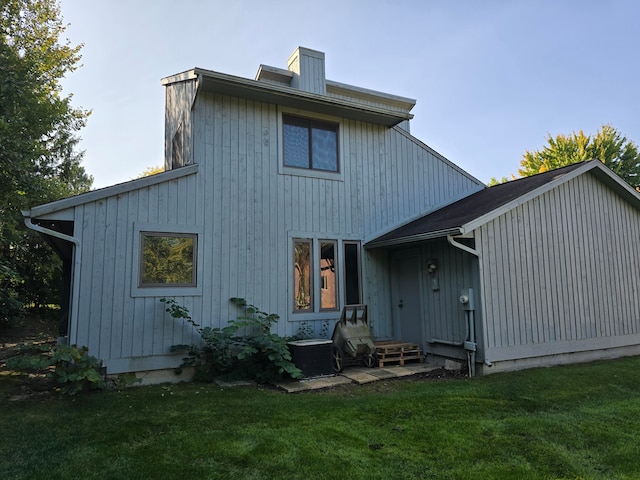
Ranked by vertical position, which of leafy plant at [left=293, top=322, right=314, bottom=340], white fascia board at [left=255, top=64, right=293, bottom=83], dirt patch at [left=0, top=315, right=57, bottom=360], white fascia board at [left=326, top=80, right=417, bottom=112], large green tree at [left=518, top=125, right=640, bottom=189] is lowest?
dirt patch at [left=0, top=315, right=57, bottom=360]

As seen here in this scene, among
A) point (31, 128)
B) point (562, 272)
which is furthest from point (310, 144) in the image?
point (31, 128)

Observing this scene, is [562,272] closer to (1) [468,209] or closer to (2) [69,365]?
(1) [468,209]

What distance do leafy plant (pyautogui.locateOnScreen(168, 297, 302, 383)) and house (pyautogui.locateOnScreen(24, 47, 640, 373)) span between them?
0.27 metres

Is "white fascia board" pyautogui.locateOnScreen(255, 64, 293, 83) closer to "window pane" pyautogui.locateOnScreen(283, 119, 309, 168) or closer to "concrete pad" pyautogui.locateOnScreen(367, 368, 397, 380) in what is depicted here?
"window pane" pyautogui.locateOnScreen(283, 119, 309, 168)

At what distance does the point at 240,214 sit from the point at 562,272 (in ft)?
20.1

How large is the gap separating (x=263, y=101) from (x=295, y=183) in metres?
1.69

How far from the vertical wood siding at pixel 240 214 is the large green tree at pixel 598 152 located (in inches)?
917

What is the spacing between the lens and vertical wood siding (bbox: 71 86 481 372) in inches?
237

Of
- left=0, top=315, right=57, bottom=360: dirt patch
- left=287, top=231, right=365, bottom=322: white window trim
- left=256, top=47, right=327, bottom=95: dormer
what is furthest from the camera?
left=0, top=315, right=57, bottom=360: dirt patch

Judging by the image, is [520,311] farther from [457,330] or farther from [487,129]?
[487,129]

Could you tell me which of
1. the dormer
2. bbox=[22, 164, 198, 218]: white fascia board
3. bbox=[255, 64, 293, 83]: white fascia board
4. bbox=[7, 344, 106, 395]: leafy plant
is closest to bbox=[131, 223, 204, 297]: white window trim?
bbox=[22, 164, 198, 218]: white fascia board

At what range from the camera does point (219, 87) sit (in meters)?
7.09

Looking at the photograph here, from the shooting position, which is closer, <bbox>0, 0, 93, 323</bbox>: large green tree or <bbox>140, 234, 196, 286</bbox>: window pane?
<bbox>140, 234, 196, 286</bbox>: window pane

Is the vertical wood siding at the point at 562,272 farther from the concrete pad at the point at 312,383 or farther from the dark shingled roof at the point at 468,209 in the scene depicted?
the concrete pad at the point at 312,383
